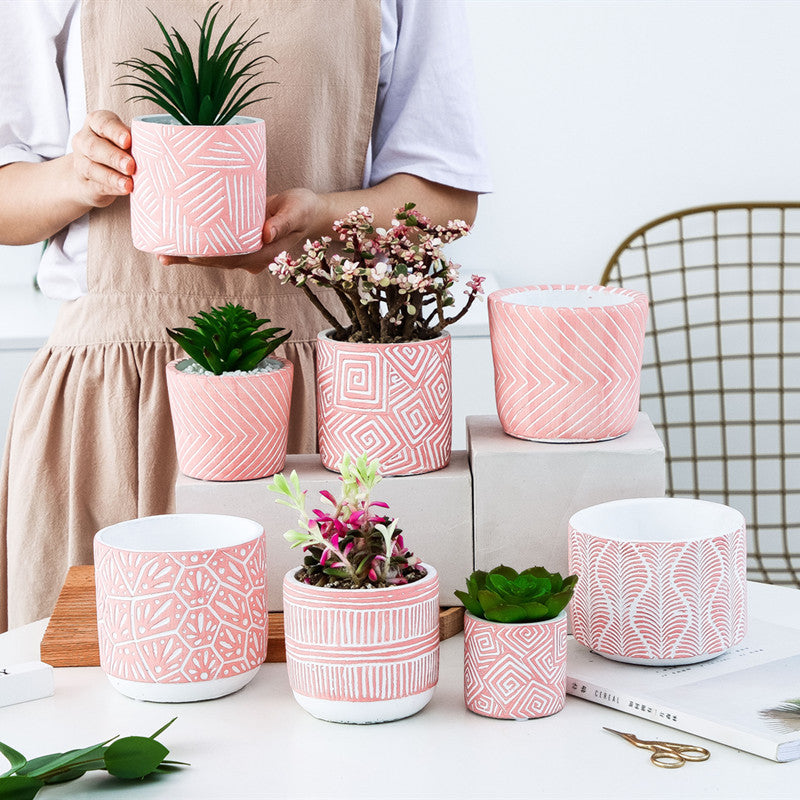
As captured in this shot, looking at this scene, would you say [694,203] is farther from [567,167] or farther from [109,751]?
[109,751]

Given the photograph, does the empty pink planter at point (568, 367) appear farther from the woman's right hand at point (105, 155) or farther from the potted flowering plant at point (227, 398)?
the woman's right hand at point (105, 155)

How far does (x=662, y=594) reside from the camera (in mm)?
805

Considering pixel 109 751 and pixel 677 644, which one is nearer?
pixel 109 751

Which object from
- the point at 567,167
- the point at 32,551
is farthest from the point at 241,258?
the point at 567,167

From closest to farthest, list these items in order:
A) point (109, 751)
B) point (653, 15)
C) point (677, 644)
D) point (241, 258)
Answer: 1. point (109, 751)
2. point (677, 644)
3. point (241, 258)
4. point (653, 15)

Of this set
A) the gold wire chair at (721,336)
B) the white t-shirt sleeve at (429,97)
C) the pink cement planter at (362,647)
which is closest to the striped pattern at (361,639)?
the pink cement planter at (362,647)

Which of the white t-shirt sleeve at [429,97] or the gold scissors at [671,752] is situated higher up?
the white t-shirt sleeve at [429,97]

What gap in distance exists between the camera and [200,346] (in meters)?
0.90

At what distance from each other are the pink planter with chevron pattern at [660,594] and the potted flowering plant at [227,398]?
9.8 inches

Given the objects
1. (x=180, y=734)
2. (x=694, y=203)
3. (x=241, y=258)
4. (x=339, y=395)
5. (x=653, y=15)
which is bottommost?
(x=180, y=734)

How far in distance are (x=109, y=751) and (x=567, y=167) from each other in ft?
5.71

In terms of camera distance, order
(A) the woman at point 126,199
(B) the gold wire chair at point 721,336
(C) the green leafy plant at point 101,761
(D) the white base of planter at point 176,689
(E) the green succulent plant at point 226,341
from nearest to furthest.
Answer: (C) the green leafy plant at point 101,761 < (D) the white base of planter at point 176,689 < (E) the green succulent plant at point 226,341 < (A) the woman at point 126,199 < (B) the gold wire chair at point 721,336

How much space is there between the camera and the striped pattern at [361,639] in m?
0.74

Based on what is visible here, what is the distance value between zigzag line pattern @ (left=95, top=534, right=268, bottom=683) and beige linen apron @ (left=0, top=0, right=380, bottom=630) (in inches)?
14.8
